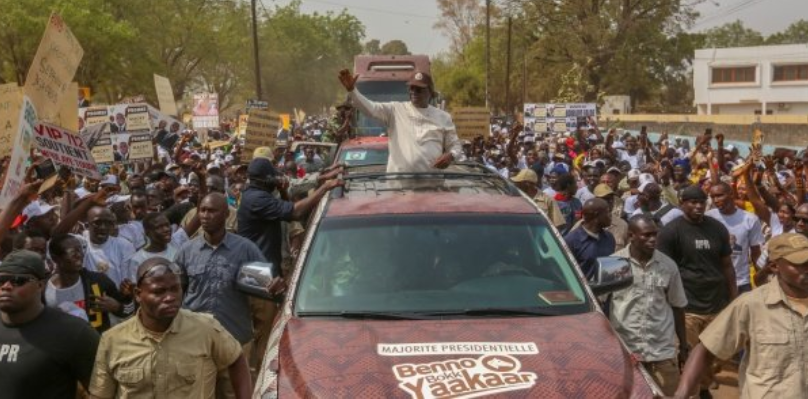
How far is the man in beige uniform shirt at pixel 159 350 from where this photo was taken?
3.84 meters

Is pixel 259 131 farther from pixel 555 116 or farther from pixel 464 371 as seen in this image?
pixel 464 371

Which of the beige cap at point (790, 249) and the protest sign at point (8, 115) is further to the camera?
the protest sign at point (8, 115)

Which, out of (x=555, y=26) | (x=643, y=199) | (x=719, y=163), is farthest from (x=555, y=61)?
(x=643, y=199)

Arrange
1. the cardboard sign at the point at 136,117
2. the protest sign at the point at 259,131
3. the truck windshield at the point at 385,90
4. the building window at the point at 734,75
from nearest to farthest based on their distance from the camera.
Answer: the protest sign at the point at 259,131
the cardboard sign at the point at 136,117
the truck windshield at the point at 385,90
the building window at the point at 734,75

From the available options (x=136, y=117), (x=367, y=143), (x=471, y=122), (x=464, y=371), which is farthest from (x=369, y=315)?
(x=471, y=122)

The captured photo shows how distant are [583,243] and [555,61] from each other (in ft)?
155

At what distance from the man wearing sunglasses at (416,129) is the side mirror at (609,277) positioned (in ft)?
9.25

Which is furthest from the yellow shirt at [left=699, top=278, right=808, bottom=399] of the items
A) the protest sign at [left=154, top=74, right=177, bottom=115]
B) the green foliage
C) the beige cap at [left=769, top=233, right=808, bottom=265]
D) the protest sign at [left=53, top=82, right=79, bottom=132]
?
the green foliage

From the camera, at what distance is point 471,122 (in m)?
17.1

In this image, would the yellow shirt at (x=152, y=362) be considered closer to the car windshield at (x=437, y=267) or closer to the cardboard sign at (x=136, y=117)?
the car windshield at (x=437, y=267)

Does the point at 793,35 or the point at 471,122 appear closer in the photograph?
the point at 471,122

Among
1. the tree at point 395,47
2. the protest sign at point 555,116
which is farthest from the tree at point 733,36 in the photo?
the protest sign at point 555,116

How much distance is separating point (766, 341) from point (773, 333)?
46 mm

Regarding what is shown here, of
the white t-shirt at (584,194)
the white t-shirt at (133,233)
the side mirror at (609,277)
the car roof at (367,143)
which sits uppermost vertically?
the car roof at (367,143)
